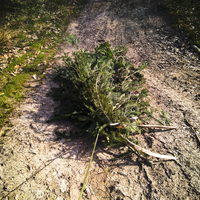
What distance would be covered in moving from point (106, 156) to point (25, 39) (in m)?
4.93

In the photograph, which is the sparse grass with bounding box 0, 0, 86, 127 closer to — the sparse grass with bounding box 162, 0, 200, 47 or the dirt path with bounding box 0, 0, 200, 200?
the dirt path with bounding box 0, 0, 200, 200

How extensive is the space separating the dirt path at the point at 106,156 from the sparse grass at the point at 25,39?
15.7 inches

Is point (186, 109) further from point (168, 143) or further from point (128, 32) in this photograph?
point (128, 32)

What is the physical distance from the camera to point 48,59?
4676 millimetres

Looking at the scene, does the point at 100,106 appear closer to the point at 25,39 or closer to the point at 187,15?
the point at 25,39

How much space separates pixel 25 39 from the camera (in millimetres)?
5156

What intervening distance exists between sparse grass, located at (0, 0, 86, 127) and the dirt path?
0.40m

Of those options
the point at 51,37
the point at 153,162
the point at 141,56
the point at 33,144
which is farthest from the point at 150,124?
the point at 51,37

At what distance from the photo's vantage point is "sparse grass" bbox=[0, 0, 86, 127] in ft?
12.0

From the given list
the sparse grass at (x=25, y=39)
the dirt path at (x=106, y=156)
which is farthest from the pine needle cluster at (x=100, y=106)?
the sparse grass at (x=25, y=39)

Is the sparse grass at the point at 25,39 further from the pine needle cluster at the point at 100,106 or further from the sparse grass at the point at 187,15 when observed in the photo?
the sparse grass at the point at 187,15

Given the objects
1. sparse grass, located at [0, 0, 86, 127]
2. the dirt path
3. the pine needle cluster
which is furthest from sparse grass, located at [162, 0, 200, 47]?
sparse grass, located at [0, 0, 86, 127]

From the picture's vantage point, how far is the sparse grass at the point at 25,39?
3.66m

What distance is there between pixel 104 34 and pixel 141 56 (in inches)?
81.6
